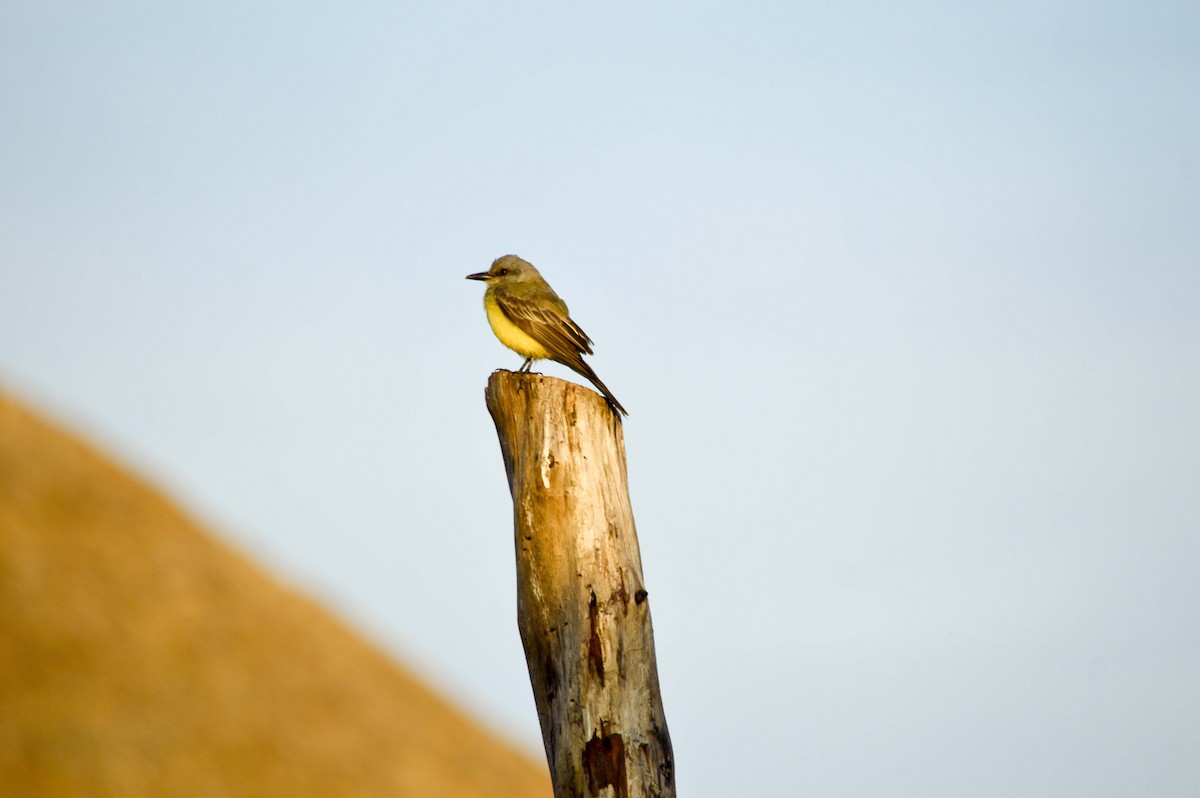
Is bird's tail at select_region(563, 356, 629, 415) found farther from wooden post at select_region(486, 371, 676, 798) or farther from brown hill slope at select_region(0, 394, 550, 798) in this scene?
brown hill slope at select_region(0, 394, 550, 798)

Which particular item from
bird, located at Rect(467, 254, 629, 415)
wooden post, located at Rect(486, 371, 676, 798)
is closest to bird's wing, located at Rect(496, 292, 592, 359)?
bird, located at Rect(467, 254, 629, 415)

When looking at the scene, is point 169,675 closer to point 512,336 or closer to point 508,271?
point 508,271

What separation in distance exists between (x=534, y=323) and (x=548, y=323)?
153mm

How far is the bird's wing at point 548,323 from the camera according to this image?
10977mm

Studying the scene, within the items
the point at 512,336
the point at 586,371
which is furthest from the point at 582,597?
the point at 512,336

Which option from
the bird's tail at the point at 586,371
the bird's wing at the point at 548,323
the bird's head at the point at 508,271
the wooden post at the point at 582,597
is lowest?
the wooden post at the point at 582,597

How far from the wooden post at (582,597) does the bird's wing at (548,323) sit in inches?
114

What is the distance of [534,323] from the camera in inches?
445

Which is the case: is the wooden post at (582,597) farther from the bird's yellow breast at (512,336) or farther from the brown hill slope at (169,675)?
the brown hill slope at (169,675)

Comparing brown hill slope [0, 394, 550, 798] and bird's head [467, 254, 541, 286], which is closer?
bird's head [467, 254, 541, 286]

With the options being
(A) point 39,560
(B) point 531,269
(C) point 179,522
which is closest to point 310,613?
(C) point 179,522

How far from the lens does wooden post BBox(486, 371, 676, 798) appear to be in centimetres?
692

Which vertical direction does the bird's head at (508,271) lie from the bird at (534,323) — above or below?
above

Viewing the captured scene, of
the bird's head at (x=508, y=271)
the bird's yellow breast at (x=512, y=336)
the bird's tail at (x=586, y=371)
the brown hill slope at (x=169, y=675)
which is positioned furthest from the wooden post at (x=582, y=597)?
the brown hill slope at (x=169, y=675)
